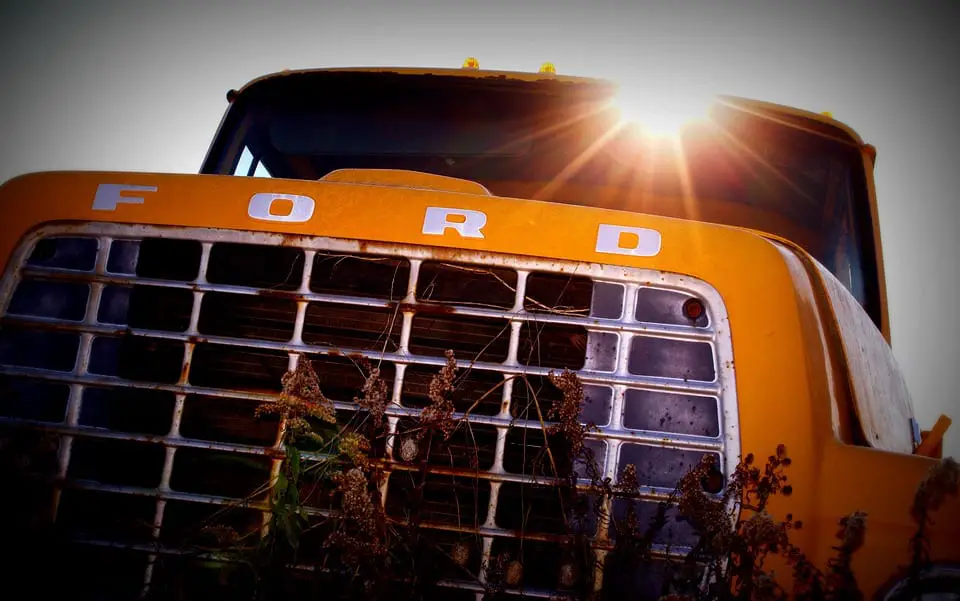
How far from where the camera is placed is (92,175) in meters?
2.00

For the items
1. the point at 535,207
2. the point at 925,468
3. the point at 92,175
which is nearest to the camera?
the point at 925,468

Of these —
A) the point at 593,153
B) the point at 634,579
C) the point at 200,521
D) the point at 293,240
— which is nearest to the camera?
the point at 634,579

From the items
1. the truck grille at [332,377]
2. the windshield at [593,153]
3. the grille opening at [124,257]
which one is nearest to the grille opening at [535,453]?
the truck grille at [332,377]

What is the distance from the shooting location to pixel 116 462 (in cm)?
190

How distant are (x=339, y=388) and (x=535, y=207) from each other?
76 cm

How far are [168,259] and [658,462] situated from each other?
1.51 meters

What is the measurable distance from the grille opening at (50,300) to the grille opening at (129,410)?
0.78ft

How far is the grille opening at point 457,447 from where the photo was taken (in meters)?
1.80

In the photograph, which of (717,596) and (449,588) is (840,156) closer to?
(717,596)

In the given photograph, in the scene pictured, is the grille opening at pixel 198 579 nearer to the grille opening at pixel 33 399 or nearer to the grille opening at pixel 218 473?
Result: the grille opening at pixel 218 473

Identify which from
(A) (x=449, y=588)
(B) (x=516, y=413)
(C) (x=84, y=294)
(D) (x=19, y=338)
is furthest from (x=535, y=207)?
(D) (x=19, y=338)

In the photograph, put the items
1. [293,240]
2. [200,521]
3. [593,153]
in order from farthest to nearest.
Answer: [593,153]
[293,240]
[200,521]

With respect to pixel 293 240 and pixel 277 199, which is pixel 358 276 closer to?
pixel 293 240

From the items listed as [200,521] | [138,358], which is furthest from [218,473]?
[138,358]
